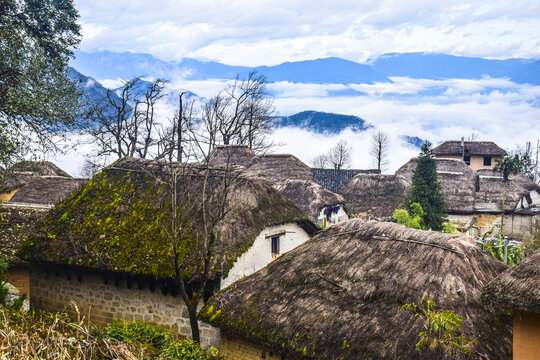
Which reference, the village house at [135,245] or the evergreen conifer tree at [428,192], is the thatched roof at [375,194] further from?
the village house at [135,245]

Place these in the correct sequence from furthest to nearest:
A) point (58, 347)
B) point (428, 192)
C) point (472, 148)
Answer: point (472, 148) → point (428, 192) → point (58, 347)

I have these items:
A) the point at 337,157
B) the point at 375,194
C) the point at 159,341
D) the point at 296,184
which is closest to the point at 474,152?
the point at 337,157

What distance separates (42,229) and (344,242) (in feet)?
29.7

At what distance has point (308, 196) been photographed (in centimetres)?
2703

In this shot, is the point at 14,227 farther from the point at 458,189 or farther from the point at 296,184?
the point at 458,189

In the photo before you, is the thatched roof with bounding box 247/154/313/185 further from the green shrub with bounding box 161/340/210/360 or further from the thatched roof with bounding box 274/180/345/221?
the green shrub with bounding box 161/340/210/360

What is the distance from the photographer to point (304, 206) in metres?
26.7

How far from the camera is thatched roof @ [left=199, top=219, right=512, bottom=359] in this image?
7.89m

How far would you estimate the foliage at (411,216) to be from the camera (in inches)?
906

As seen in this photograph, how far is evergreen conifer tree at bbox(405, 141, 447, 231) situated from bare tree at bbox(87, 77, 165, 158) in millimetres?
16076

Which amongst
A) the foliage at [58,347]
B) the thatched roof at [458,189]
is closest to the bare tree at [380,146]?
the thatched roof at [458,189]

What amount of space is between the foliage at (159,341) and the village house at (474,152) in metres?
42.7

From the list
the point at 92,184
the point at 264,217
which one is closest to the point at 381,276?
the point at 264,217

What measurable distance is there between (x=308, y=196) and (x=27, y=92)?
17.9m
